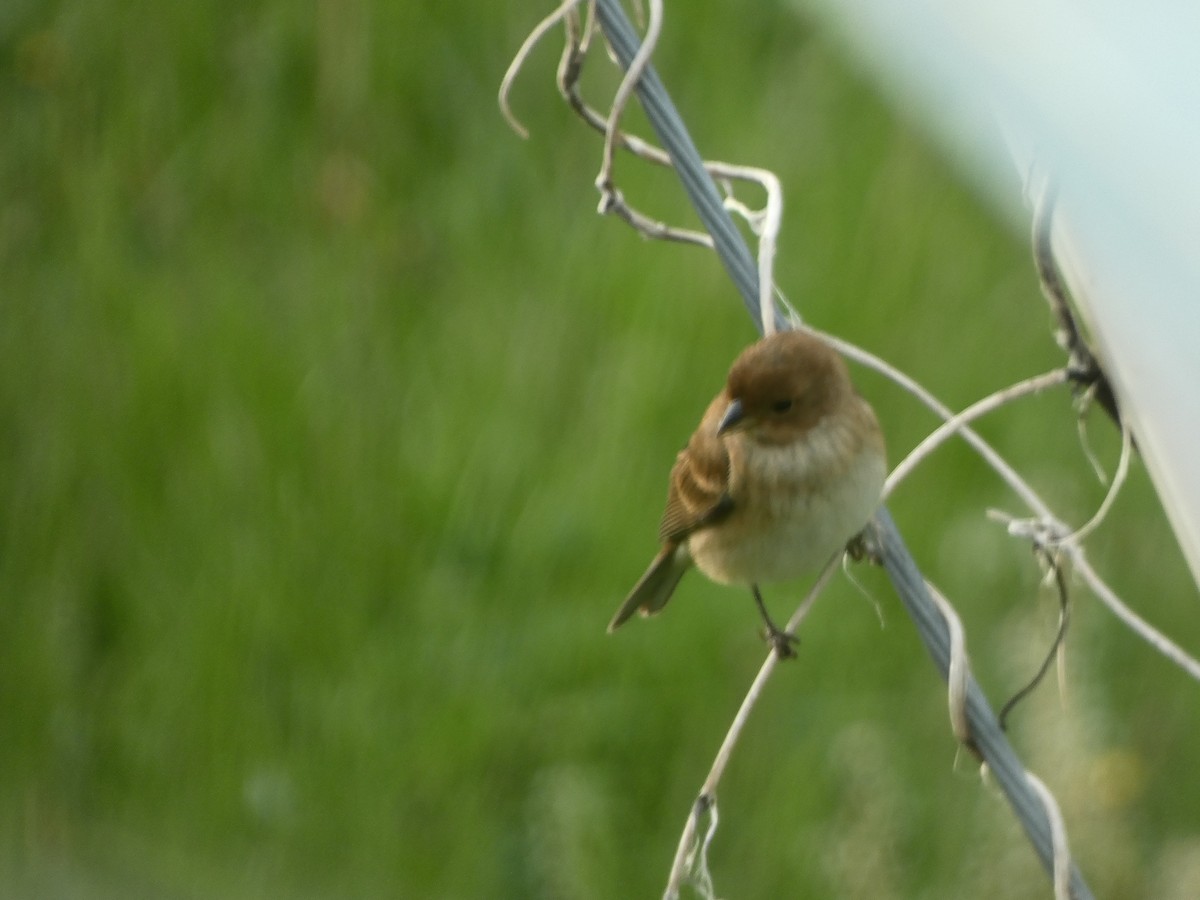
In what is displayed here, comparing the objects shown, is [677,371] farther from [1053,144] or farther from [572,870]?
[1053,144]

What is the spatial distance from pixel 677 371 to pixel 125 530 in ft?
4.66

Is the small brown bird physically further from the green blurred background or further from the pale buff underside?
the green blurred background

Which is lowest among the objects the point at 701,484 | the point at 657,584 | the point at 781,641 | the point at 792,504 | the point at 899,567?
the point at 657,584

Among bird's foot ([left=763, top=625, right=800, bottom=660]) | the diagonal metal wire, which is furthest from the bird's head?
the diagonal metal wire

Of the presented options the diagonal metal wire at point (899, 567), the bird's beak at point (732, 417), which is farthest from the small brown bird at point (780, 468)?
the diagonal metal wire at point (899, 567)

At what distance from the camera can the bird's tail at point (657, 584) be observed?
132 inches

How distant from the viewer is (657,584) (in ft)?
11.3

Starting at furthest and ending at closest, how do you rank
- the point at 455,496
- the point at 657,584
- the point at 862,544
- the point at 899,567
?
the point at 455,496
the point at 657,584
the point at 862,544
the point at 899,567

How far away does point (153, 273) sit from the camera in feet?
15.4

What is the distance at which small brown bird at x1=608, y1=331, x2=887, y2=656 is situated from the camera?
8.87 ft

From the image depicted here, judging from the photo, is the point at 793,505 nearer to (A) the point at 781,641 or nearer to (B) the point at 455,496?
(A) the point at 781,641

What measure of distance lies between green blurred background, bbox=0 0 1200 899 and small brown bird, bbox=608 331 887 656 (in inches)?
30.1

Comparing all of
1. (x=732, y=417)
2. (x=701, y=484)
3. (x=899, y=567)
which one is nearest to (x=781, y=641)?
(x=899, y=567)

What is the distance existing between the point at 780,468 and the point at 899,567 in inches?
42.5
